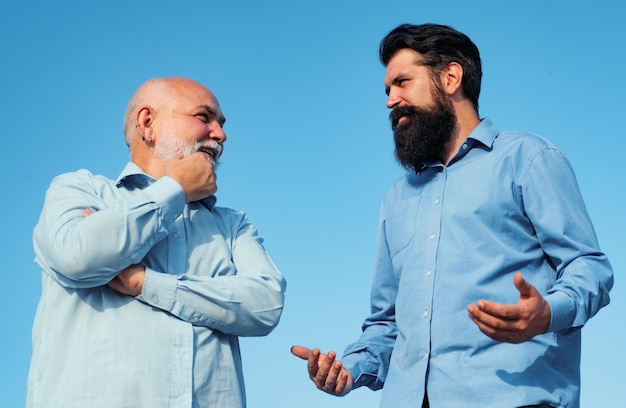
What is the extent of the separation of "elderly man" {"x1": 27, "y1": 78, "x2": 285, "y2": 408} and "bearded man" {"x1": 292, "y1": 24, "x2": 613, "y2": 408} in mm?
522

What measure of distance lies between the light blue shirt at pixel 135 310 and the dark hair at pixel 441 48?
1.94 metres

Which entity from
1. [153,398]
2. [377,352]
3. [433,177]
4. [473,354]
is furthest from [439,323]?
[153,398]

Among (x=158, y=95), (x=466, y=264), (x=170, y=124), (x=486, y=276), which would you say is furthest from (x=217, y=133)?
(x=486, y=276)

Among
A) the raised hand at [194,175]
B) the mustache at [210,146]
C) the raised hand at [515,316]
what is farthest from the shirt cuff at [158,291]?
the raised hand at [515,316]

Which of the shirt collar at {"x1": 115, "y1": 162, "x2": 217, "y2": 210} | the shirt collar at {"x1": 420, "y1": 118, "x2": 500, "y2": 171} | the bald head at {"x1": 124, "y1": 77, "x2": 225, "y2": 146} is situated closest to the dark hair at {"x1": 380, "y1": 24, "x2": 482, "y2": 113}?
the shirt collar at {"x1": 420, "y1": 118, "x2": 500, "y2": 171}

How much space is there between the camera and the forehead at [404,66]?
6.00m

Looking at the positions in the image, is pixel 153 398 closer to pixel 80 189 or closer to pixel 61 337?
pixel 61 337

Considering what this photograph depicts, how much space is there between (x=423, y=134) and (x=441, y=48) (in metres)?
0.72

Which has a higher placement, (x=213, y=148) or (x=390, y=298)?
(x=213, y=148)

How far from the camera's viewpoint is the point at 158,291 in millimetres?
4766

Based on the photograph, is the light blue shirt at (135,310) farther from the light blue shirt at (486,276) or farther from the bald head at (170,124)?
the light blue shirt at (486,276)

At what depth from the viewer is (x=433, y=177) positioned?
5699mm

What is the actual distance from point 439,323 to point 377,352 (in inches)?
25.7

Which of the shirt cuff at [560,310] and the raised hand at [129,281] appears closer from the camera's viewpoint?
the shirt cuff at [560,310]
